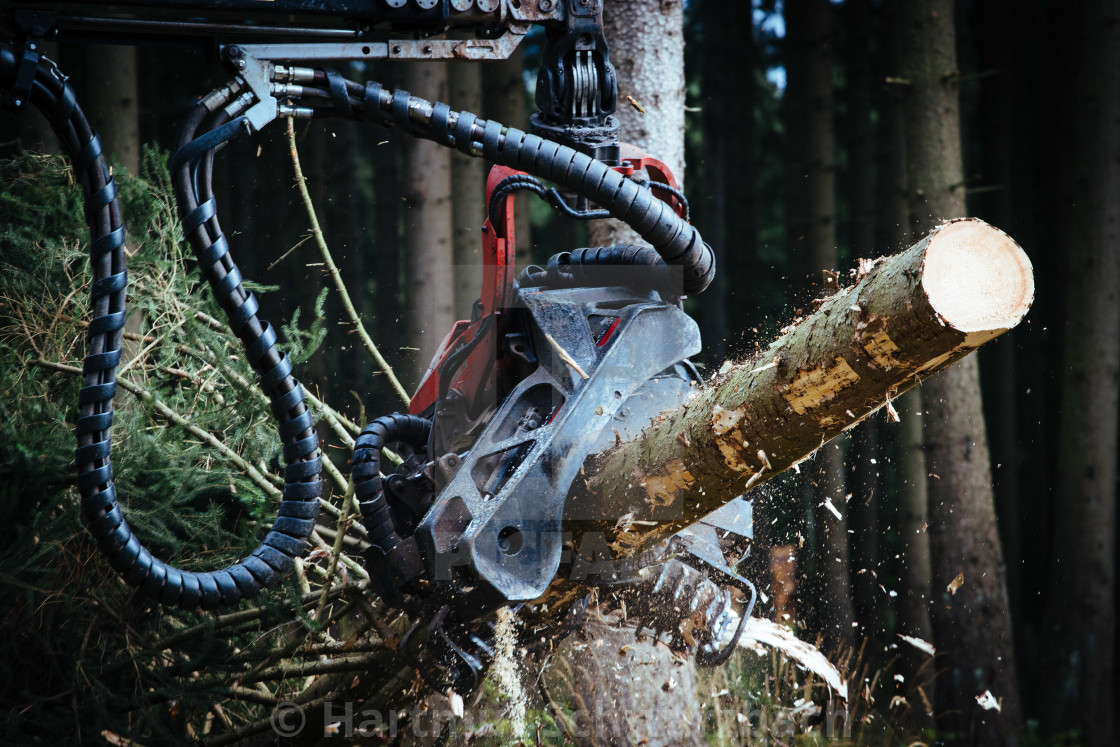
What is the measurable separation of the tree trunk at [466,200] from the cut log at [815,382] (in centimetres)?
482

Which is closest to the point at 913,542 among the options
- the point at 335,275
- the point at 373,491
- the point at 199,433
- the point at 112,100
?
the point at 335,275

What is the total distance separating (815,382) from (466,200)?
226 inches

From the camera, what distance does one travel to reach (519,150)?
251cm

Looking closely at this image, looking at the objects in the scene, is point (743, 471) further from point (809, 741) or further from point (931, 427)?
point (931, 427)

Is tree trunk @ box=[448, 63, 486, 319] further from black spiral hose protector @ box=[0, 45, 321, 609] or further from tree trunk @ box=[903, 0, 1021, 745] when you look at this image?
black spiral hose protector @ box=[0, 45, 321, 609]

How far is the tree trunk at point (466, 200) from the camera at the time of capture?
720 centimetres

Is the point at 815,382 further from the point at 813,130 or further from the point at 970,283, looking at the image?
the point at 813,130

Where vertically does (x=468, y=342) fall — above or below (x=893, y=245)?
below

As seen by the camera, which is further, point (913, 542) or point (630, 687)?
point (913, 542)

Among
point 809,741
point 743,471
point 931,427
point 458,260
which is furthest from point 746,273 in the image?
point 743,471

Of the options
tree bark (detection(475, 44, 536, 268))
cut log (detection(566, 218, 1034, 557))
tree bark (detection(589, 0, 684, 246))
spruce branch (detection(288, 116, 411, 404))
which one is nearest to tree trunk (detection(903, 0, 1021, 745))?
tree bark (detection(589, 0, 684, 246))

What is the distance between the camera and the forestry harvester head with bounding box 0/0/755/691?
7.73 feet

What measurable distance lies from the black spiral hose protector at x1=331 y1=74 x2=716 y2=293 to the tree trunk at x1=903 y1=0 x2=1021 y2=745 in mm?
3613

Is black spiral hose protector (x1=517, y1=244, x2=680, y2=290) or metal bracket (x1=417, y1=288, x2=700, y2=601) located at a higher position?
black spiral hose protector (x1=517, y1=244, x2=680, y2=290)
